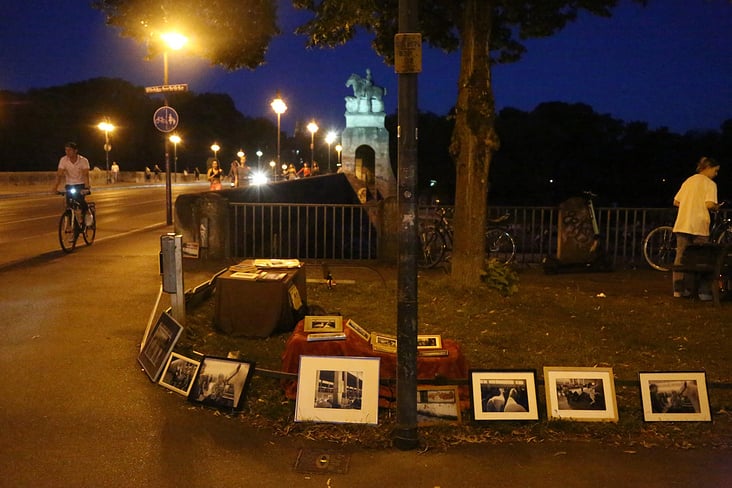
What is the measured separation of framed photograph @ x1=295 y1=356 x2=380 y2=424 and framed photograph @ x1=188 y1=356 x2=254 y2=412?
0.48m

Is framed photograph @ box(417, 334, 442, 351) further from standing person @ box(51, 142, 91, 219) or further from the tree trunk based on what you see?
standing person @ box(51, 142, 91, 219)

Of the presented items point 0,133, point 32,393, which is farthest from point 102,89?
point 32,393

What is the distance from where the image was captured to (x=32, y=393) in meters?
5.74

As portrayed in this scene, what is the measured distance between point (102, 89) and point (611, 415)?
303 ft

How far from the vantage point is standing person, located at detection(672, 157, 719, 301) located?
9.31 meters

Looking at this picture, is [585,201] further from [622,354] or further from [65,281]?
[65,281]

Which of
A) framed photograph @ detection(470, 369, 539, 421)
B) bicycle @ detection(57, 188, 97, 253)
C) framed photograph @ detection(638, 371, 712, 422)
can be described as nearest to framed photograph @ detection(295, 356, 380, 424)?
framed photograph @ detection(470, 369, 539, 421)

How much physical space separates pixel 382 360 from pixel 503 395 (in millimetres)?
1009

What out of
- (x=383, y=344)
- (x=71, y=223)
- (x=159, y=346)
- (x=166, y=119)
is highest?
(x=166, y=119)

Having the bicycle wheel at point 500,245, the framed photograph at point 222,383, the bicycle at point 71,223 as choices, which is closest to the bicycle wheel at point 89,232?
the bicycle at point 71,223

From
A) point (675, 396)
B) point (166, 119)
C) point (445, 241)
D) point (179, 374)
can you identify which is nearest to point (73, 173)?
point (166, 119)

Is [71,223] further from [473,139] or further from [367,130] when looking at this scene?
[367,130]

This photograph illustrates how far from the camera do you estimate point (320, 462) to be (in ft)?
15.3

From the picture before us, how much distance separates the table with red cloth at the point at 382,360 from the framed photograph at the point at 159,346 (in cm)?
103
